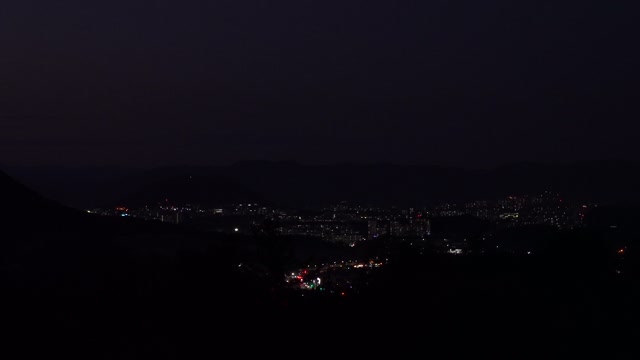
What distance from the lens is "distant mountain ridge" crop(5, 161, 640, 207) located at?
242 feet

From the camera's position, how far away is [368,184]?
101562mm

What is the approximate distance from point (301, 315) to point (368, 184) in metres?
86.7

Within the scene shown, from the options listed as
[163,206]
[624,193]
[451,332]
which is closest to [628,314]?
[451,332]

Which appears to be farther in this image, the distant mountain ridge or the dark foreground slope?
the distant mountain ridge

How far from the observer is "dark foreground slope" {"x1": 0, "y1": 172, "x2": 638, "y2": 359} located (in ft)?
45.4

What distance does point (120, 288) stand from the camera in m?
17.1

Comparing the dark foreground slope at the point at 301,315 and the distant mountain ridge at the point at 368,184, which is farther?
the distant mountain ridge at the point at 368,184

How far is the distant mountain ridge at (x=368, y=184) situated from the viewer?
73.8m

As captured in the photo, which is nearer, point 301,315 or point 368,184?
point 301,315

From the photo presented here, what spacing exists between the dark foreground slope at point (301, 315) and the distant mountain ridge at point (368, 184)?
48.5 m

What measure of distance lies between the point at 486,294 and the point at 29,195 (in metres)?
33.9

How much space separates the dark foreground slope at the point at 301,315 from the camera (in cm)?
1384

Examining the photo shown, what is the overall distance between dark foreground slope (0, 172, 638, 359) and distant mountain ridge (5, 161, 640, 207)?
48546 mm

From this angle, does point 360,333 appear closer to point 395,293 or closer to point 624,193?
point 395,293
